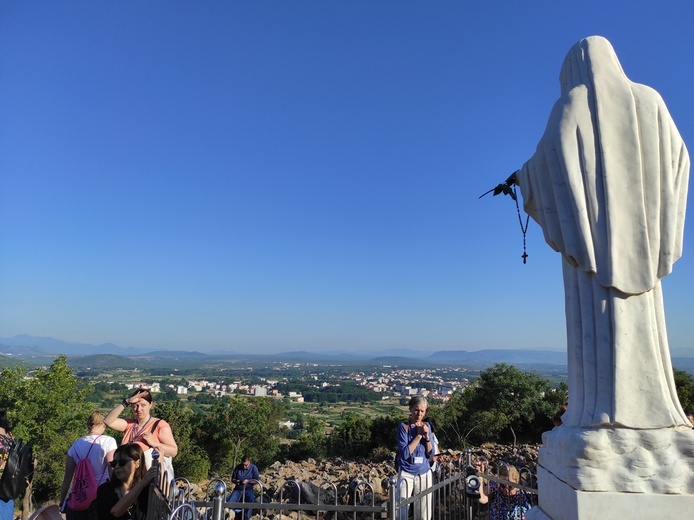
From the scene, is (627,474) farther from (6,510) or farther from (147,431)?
(6,510)

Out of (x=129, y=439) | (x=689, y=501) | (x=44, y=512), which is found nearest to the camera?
(x=689, y=501)

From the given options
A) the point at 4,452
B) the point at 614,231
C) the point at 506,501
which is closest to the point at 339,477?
the point at 506,501

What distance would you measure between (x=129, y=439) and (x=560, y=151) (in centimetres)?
524

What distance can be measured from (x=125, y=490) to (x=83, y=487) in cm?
118

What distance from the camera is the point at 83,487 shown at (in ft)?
15.8

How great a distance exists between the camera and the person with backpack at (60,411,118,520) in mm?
4723

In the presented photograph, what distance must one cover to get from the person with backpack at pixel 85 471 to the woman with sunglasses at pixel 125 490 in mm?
902

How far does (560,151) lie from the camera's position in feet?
11.9

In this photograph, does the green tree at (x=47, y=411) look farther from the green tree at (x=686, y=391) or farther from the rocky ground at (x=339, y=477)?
the green tree at (x=686, y=391)

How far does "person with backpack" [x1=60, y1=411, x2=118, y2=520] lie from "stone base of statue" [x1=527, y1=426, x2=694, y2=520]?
446 cm

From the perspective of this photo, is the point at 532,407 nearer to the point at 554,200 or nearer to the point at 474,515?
the point at 474,515

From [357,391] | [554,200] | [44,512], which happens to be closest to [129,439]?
[44,512]

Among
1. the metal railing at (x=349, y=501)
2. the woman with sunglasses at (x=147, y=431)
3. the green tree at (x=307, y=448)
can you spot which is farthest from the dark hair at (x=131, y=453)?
the green tree at (x=307, y=448)

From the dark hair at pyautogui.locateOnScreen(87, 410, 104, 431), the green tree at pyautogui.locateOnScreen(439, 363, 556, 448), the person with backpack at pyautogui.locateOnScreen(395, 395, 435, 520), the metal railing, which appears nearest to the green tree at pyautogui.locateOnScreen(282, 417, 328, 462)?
the green tree at pyautogui.locateOnScreen(439, 363, 556, 448)
